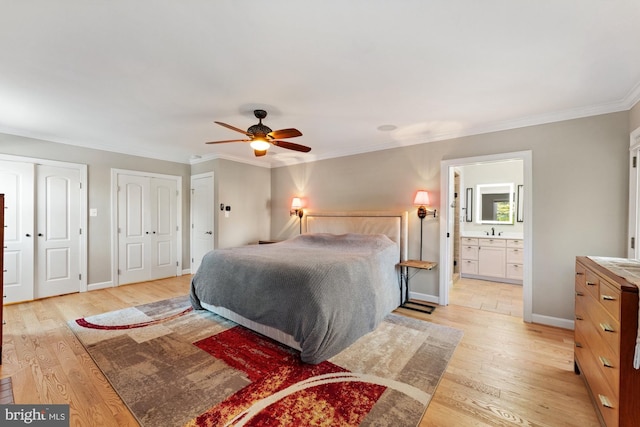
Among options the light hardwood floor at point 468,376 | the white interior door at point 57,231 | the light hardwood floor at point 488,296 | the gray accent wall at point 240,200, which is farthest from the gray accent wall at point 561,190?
the white interior door at point 57,231

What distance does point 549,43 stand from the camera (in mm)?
1852

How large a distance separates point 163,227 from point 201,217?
0.74m

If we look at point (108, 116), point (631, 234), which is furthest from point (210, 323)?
point (631, 234)

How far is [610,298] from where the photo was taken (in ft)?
4.91

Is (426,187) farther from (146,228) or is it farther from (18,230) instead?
(18,230)

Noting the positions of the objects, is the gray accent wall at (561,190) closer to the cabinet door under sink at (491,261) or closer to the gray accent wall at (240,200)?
the cabinet door under sink at (491,261)

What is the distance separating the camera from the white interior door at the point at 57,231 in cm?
411

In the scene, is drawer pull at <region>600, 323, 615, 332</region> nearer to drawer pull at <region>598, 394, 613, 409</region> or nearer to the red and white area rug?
drawer pull at <region>598, 394, 613, 409</region>

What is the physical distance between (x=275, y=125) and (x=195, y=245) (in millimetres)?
3471

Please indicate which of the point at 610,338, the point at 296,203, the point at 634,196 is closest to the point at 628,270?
the point at 610,338

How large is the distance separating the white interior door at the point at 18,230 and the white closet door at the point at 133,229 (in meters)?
1.11

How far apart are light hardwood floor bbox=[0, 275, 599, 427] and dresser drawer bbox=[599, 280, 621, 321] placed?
2.63 ft

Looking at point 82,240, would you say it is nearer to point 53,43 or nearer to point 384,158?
point 53,43

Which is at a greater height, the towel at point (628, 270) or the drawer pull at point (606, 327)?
the towel at point (628, 270)
